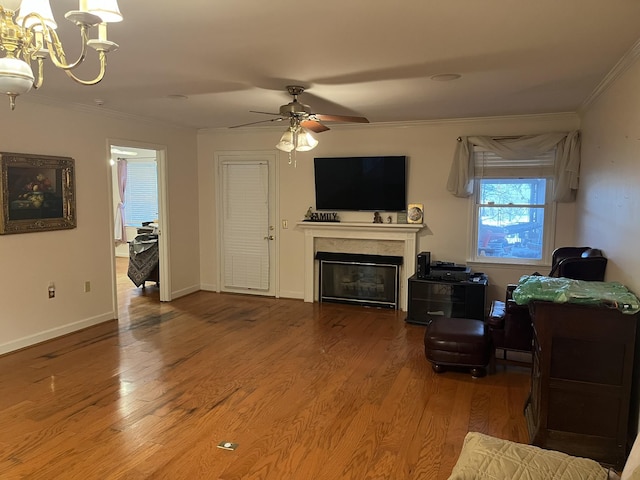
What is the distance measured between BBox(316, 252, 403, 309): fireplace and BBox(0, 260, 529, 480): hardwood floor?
38.1 inches

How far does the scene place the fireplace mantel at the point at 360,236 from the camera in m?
5.98

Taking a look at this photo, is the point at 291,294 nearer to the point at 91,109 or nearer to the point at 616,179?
the point at 91,109

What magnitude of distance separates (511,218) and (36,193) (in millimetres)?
5198

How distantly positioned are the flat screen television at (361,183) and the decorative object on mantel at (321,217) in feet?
0.29

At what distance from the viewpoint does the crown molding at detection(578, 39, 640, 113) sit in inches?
113

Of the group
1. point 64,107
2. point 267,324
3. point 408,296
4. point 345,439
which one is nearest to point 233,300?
point 267,324

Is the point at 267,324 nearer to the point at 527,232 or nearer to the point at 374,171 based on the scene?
the point at 374,171

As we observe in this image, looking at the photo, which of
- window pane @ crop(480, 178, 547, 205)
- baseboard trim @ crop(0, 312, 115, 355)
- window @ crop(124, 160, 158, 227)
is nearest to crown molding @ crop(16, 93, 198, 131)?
baseboard trim @ crop(0, 312, 115, 355)

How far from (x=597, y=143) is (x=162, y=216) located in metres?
5.13

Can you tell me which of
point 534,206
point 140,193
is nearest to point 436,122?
point 534,206

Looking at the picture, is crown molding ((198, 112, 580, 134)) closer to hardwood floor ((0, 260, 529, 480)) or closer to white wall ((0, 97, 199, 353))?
white wall ((0, 97, 199, 353))

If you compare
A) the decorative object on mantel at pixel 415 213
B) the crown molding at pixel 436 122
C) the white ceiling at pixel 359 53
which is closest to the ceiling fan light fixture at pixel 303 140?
the white ceiling at pixel 359 53

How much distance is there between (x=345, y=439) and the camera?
293 centimetres

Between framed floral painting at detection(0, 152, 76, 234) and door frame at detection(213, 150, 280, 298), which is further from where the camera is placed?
door frame at detection(213, 150, 280, 298)
